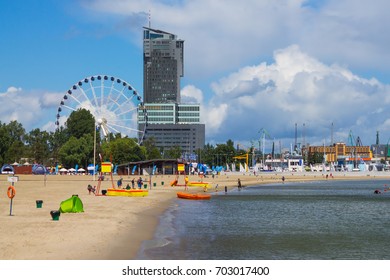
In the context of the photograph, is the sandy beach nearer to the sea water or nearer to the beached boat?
the sea water

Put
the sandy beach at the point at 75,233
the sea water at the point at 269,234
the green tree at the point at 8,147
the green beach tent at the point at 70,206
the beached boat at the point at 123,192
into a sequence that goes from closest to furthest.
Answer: the sandy beach at the point at 75,233, the sea water at the point at 269,234, the green beach tent at the point at 70,206, the beached boat at the point at 123,192, the green tree at the point at 8,147

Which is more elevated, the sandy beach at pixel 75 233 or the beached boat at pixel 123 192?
the beached boat at pixel 123 192

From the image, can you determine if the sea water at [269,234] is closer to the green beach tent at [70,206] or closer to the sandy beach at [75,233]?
the sandy beach at [75,233]

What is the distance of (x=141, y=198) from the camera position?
65.1m

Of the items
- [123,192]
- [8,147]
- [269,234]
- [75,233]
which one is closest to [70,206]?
[75,233]

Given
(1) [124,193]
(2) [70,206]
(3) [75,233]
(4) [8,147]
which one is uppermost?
(4) [8,147]

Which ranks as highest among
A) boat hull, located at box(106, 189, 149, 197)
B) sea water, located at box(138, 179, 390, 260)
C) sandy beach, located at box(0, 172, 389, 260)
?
boat hull, located at box(106, 189, 149, 197)

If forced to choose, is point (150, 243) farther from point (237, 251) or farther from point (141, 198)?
point (141, 198)

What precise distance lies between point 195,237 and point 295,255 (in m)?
8.02

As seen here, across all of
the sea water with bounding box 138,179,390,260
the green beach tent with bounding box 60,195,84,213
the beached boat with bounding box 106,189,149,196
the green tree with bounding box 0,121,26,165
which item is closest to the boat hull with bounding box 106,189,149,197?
the beached boat with bounding box 106,189,149,196

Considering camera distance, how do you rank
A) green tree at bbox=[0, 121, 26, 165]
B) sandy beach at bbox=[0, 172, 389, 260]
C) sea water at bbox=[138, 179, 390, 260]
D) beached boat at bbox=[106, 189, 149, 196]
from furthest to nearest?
1. green tree at bbox=[0, 121, 26, 165]
2. beached boat at bbox=[106, 189, 149, 196]
3. sea water at bbox=[138, 179, 390, 260]
4. sandy beach at bbox=[0, 172, 389, 260]

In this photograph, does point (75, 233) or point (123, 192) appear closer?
point (75, 233)

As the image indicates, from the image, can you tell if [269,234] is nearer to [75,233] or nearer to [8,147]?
[75,233]

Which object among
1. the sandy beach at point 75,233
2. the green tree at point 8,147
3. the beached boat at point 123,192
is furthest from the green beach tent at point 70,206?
the green tree at point 8,147
